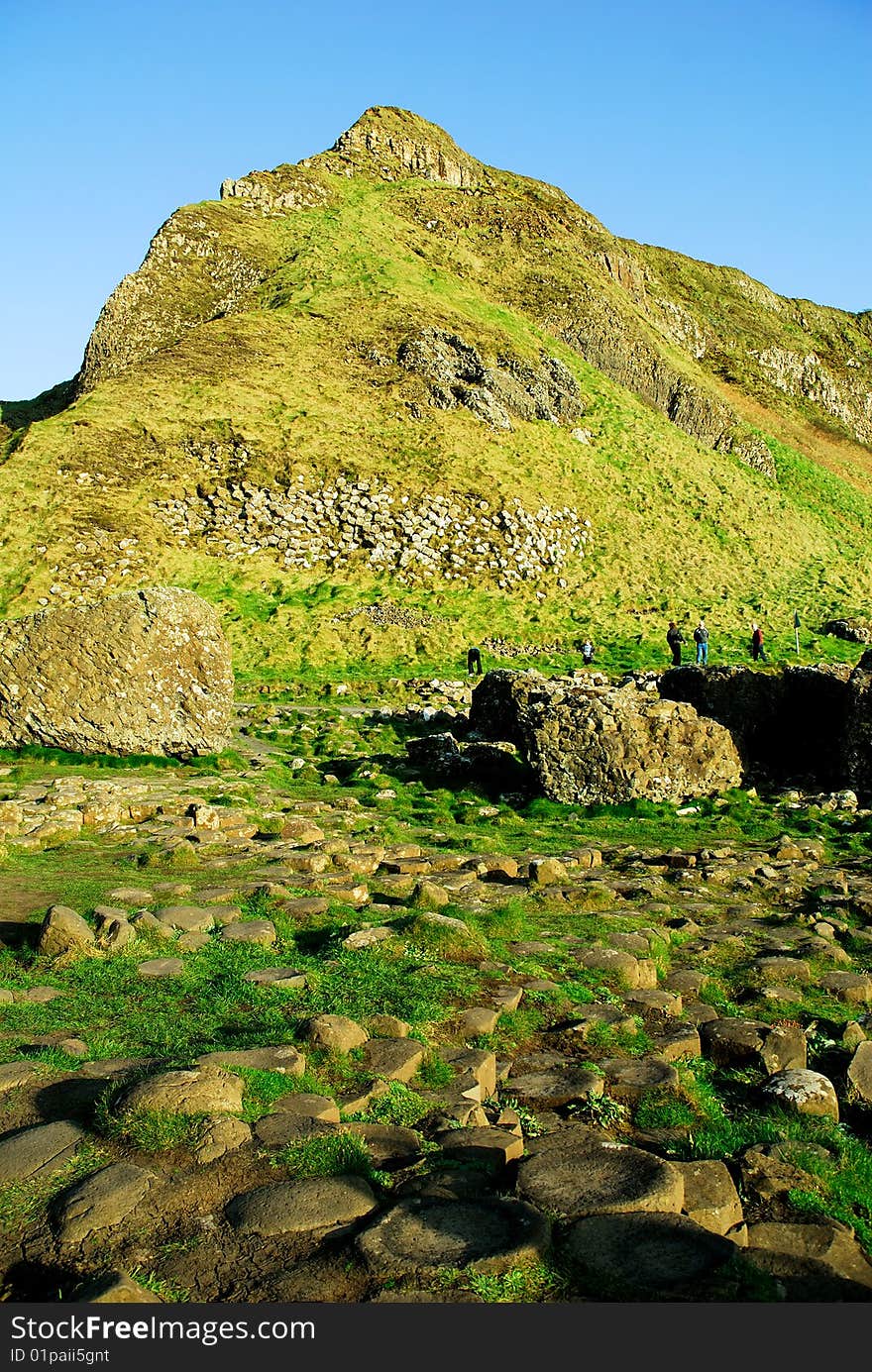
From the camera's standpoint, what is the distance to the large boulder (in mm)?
15367

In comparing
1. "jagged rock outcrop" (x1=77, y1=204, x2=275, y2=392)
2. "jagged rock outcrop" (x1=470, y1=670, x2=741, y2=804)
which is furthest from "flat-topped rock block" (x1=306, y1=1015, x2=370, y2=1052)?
"jagged rock outcrop" (x1=77, y1=204, x2=275, y2=392)

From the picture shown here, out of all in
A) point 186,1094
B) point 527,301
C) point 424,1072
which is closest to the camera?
point 186,1094

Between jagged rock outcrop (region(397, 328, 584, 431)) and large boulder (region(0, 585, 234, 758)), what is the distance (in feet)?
115

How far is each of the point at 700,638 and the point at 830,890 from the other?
23661 millimetres

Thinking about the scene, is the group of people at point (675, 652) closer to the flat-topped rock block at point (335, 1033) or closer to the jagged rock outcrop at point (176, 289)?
the flat-topped rock block at point (335, 1033)

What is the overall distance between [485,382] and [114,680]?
38.8 m

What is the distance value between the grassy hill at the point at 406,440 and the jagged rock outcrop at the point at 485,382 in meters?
0.20

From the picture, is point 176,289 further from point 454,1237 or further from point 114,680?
point 454,1237

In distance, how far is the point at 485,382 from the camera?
49719 mm

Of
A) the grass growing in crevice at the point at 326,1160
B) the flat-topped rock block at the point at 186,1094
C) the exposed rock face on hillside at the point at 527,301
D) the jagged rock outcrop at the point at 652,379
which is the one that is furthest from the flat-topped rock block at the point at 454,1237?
the jagged rock outcrop at the point at 652,379

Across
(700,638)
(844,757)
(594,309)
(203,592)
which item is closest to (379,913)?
(844,757)

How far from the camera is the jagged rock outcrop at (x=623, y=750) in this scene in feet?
48.4

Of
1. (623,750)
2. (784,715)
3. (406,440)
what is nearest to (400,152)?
(406,440)

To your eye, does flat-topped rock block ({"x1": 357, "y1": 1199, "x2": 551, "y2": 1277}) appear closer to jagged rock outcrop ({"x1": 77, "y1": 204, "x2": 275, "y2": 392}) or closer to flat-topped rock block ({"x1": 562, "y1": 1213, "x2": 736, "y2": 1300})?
flat-topped rock block ({"x1": 562, "y1": 1213, "x2": 736, "y2": 1300})
